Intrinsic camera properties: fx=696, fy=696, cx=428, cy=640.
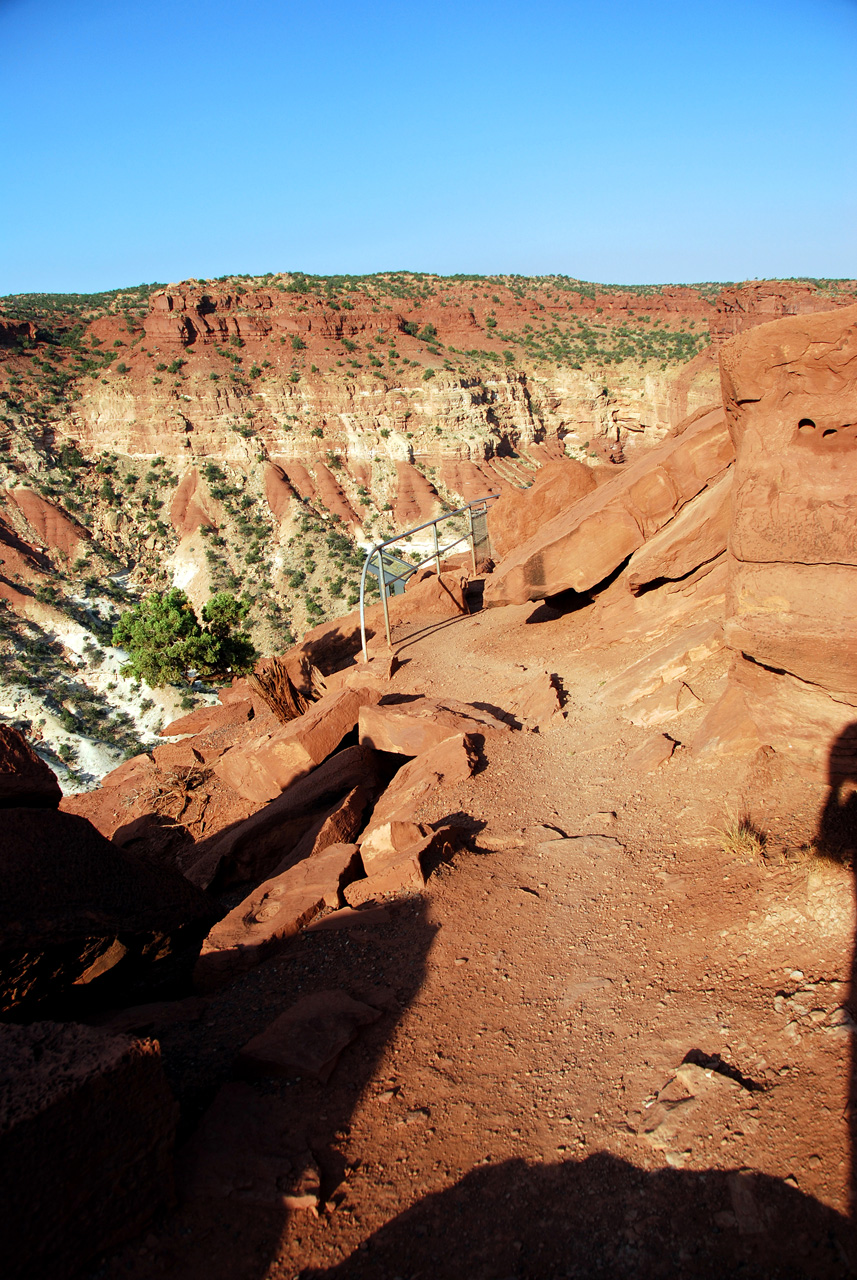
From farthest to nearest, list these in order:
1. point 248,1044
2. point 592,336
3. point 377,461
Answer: point 592,336, point 377,461, point 248,1044

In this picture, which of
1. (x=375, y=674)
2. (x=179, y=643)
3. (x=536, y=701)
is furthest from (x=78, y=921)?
(x=179, y=643)

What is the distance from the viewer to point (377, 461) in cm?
4262

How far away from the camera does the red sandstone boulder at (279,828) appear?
775 centimetres

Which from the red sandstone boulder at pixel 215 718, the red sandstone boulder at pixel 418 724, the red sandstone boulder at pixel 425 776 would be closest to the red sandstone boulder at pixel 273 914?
the red sandstone boulder at pixel 425 776

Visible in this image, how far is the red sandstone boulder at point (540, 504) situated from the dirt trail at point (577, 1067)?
7.20 metres

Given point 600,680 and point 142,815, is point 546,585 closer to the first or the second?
point 600,680

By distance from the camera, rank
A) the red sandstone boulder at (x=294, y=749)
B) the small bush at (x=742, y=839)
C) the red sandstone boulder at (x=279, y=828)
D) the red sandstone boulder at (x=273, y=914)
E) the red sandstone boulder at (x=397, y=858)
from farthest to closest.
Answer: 1. the red sandstone boulder at (x=294, y=749)
2. the red sandstone boulder at (x=279, y=828)
3. the red sandstone boulder at (x=397, y=858)
4. the red sandstone boulder at (x=273, y=914)
5. the small bush at (x=742, y=839)

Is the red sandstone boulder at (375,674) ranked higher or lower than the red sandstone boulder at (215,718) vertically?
higher

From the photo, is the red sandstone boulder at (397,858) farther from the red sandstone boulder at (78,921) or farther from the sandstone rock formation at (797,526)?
the sandstone rock formation at (797,526)

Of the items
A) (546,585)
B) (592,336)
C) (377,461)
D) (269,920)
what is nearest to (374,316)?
(377,461)

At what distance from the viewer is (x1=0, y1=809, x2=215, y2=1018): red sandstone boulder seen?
14.9ft

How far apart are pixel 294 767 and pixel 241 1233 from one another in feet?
21.7

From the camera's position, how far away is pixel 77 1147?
269cm

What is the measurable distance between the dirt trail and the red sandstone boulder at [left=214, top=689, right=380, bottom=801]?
12.4 ft
